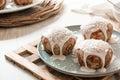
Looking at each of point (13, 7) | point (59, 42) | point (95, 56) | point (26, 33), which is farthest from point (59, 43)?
point (13, 7)

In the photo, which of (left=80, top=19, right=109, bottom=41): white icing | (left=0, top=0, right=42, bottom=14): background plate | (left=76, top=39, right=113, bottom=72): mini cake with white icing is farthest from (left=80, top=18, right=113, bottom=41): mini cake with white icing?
(left=0, top=0, right=42, bottom=14): background plate

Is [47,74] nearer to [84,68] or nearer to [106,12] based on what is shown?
[84,68]

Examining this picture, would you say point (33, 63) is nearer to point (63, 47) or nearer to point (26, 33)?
point (63, 47)

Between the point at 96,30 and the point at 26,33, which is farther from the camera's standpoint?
the point at 26,33

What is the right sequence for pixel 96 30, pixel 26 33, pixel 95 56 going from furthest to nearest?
pixel 26 33 → pixel 96 30 → pixel 95 56

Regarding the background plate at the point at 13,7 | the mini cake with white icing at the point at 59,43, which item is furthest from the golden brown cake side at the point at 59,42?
the background plate at the point at 13,7

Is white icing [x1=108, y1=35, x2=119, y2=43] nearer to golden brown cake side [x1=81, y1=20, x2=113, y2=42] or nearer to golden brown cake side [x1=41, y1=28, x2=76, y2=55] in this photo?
golden brown cake side [x1=81, y1=20, x2=113, y2=42]
